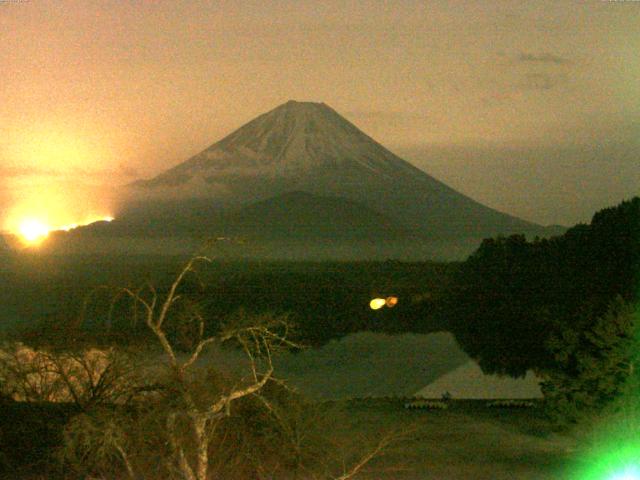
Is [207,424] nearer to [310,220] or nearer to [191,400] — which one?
[191,400]

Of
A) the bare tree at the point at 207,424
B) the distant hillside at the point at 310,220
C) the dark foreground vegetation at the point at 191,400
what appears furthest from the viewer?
the distant hillside at the point at 310,220

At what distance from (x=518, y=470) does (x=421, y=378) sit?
15.6m

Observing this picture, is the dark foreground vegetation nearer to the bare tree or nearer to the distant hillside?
the bare tree

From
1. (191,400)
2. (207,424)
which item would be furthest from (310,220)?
(191,400)

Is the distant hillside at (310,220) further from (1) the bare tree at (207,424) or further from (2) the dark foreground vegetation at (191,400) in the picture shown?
(1) the bare tree at (207,424)

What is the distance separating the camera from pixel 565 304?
2884 centimetres

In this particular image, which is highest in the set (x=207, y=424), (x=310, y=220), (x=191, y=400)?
(x=310, y=220)

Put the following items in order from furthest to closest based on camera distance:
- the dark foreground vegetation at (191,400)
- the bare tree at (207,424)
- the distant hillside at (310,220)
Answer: the distant hillside at (310,220) < the dark foreground vegetation at (191,400) < the bare tree at (207,424)

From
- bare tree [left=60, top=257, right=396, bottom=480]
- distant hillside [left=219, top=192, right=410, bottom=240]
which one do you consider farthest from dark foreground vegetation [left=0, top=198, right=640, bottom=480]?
distant hillside [left=219, top=192, right=410, bottom=240]

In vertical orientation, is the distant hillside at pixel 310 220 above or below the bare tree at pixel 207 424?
above

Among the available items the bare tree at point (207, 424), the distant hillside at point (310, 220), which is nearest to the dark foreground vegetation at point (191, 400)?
the bare tree at point (207, 424)

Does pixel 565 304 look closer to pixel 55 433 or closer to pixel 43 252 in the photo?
pixel 55 433

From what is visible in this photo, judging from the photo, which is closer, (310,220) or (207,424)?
(207,424)

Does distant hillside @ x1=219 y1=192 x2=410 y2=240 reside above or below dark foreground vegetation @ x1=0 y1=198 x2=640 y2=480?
above
